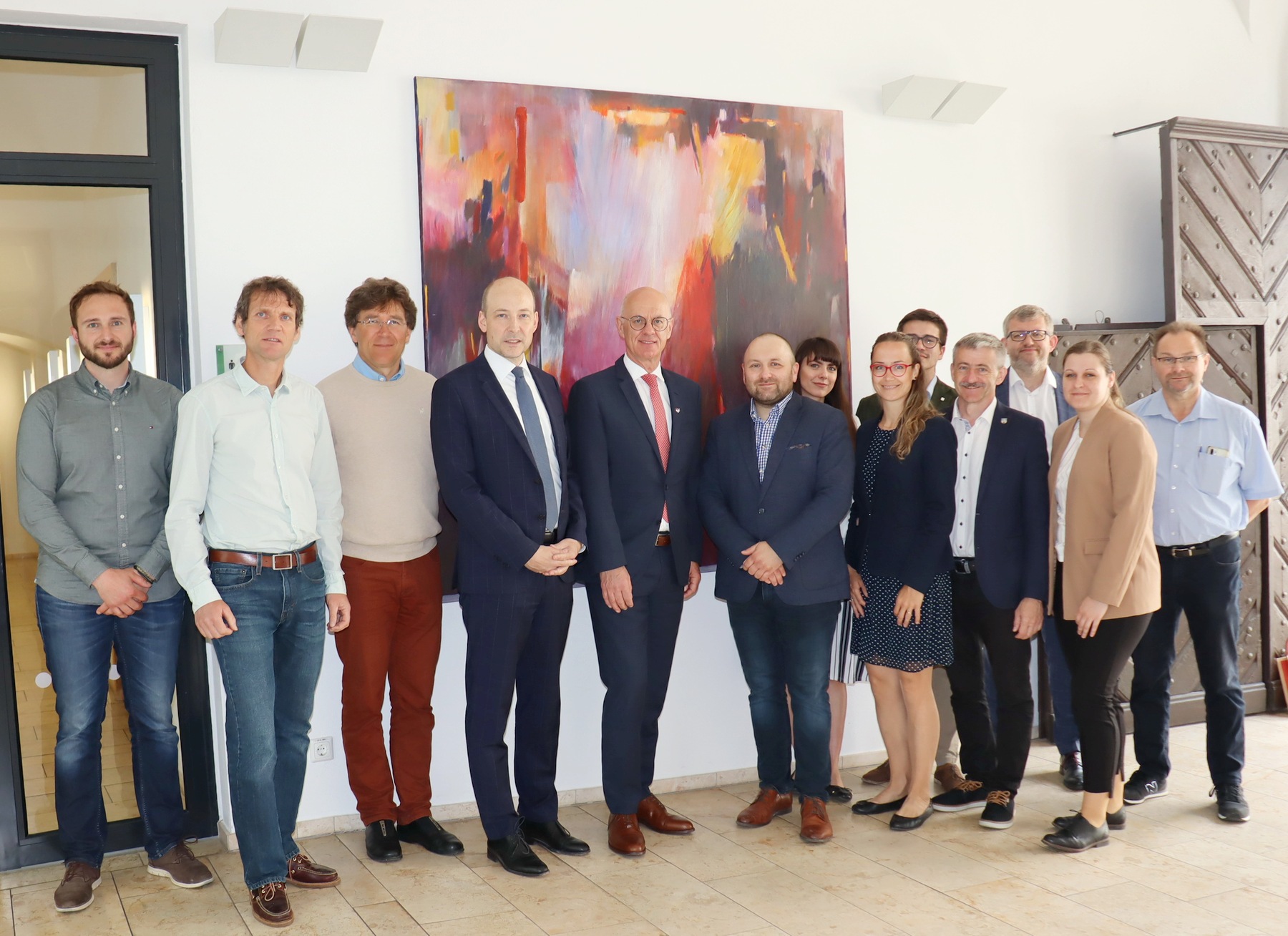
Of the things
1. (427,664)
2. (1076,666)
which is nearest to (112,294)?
(427,664)

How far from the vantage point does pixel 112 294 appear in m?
3.36

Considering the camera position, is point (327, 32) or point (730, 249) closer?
point (327, 32)

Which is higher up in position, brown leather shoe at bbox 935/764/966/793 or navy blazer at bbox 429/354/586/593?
navy blazer at bbox 429/354/586/593

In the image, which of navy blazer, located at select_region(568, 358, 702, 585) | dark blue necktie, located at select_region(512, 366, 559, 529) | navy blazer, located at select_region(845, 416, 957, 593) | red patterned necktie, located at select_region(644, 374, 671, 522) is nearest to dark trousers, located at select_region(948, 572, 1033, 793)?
navy blazer, located at select_region(845, 416, 957, 593)

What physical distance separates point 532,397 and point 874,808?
1996 millimetres

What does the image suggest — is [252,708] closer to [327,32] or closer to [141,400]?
[141,400]

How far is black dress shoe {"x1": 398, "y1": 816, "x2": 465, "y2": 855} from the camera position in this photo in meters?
3.68

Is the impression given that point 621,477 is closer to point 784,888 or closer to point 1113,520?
point 784,888

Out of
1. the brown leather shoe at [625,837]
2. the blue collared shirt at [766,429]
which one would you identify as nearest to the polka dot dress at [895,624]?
the blue collared shirt at [766,429]

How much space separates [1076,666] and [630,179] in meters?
2.47

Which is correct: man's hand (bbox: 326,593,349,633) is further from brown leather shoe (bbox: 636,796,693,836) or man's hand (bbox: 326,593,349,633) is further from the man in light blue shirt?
the man in light blue shirt

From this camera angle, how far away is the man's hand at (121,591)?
10.7 ft

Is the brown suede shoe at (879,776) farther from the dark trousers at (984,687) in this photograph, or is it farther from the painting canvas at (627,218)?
the painting canvas at (627,218)

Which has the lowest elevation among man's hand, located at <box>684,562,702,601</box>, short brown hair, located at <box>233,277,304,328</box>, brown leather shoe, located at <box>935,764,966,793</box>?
brown leather shoe, located at <box>935,764,966,793</box>
